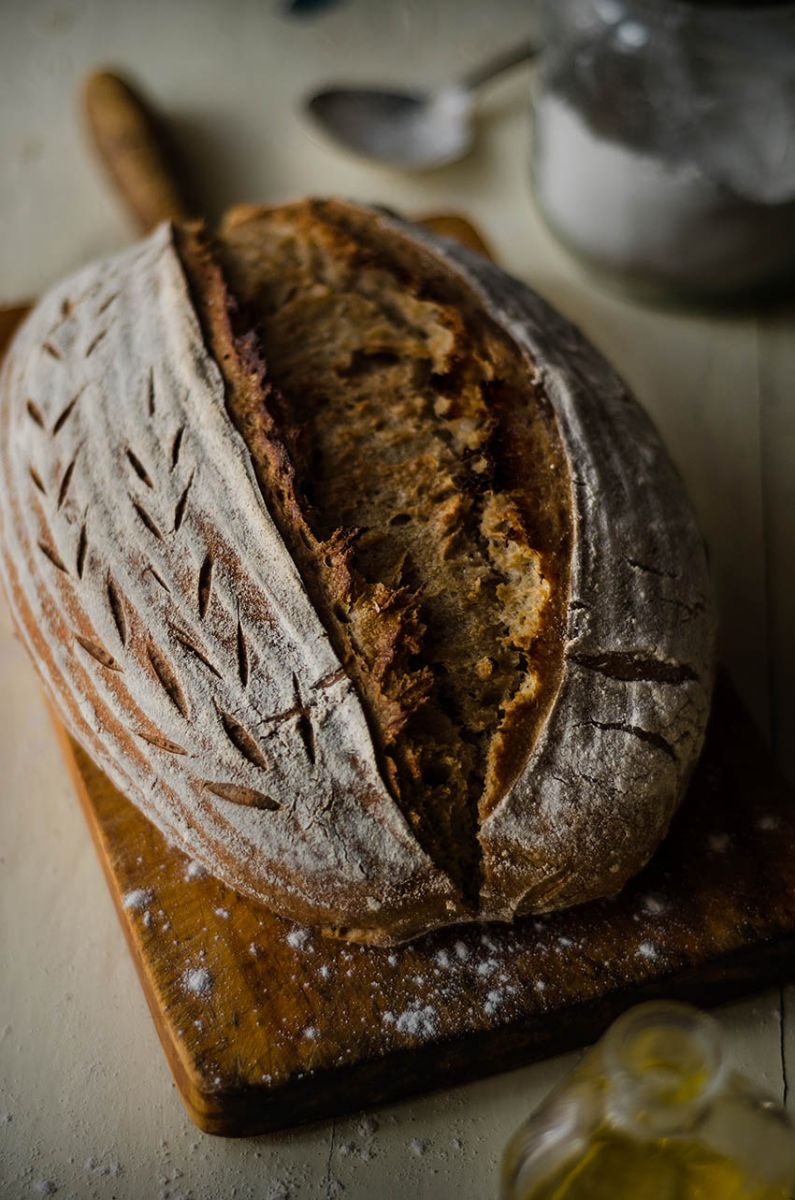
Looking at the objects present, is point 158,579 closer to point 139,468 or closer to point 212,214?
point 139,468

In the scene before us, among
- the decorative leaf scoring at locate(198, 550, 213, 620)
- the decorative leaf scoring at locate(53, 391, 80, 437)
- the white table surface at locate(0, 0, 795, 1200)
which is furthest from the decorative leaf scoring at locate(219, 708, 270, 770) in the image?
the decorative leaf scoring at locate(53, 391, 80, 437)

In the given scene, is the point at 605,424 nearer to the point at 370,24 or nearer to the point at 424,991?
the point at 424,991

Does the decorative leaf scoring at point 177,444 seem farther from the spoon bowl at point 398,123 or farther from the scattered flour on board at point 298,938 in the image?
the spoon bowl at point 398,123

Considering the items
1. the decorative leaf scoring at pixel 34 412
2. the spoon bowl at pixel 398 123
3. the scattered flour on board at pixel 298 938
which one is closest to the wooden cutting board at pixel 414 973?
the scattered flour on board at pixel 298 938

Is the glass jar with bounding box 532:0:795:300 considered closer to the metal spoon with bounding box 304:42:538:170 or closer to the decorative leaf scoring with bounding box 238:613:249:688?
→ the metal spoon with bounding box 304:42:538:170

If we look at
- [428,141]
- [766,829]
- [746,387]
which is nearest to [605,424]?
[766,829]
